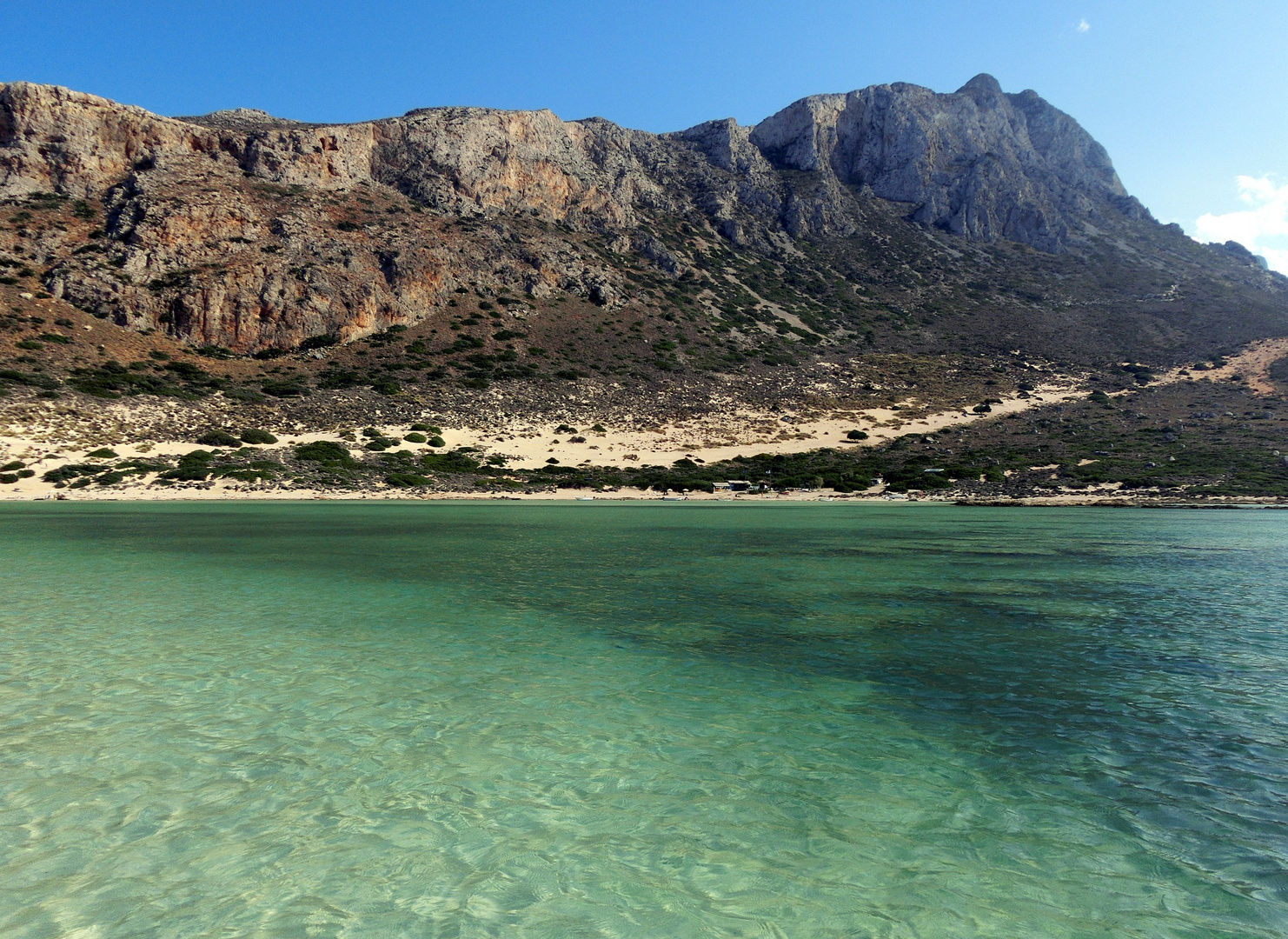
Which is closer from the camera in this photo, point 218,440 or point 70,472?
point 70,472

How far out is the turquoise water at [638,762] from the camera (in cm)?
430

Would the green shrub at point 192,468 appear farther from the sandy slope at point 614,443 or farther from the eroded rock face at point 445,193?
the eroded rock face at point 445,193

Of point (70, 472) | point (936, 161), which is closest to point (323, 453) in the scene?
point (70, 472)

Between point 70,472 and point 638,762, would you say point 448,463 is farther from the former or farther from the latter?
point 638,762

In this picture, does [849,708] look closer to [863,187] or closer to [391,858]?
[391,858]

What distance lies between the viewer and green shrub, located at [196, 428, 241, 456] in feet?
174

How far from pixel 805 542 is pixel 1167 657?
15657 millimetres

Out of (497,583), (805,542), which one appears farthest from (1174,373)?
(497,583)

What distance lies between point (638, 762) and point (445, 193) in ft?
325

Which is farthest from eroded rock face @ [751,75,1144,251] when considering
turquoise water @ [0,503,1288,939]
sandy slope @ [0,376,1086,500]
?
turquoise water @ [0,503,1288,939]

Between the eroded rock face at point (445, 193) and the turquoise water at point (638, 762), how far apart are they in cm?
7096

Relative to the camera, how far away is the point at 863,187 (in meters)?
126

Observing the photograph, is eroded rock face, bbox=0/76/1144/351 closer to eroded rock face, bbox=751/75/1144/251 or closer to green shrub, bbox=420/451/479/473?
eroded rock face, bbox=751/75/1144/251

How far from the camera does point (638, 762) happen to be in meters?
6.44
